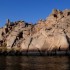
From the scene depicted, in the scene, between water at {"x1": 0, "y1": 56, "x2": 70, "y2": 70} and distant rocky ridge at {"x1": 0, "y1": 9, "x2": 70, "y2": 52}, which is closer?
water at {"x1": 0, "y1": 56, "x2": 70, "y2": 70}

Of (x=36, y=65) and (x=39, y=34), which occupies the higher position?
(x=39, y=34)

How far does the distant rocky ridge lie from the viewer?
142875mm

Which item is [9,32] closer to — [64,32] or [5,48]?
[5,48]

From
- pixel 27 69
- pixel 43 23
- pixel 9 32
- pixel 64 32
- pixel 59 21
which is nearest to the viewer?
pixel 27 69

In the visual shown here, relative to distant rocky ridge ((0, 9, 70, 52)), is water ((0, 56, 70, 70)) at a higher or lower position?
lower

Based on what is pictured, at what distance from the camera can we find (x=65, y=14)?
530 ft

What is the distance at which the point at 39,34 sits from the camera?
506 ft

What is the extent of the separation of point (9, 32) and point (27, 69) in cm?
11701

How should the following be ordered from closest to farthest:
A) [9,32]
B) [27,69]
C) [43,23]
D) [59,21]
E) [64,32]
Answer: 1. [27,69]
2. [64,32]
3. [59,21]
4. [43,23]
5. [9,32]

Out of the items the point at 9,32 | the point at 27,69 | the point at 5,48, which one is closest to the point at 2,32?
the point at 9,32

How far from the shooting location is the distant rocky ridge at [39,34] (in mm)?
142875

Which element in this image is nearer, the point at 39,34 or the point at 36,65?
the point at 36,65

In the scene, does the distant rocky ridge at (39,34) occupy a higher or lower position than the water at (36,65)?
higher

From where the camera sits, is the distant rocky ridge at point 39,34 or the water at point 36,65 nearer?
the water at point 36,65
